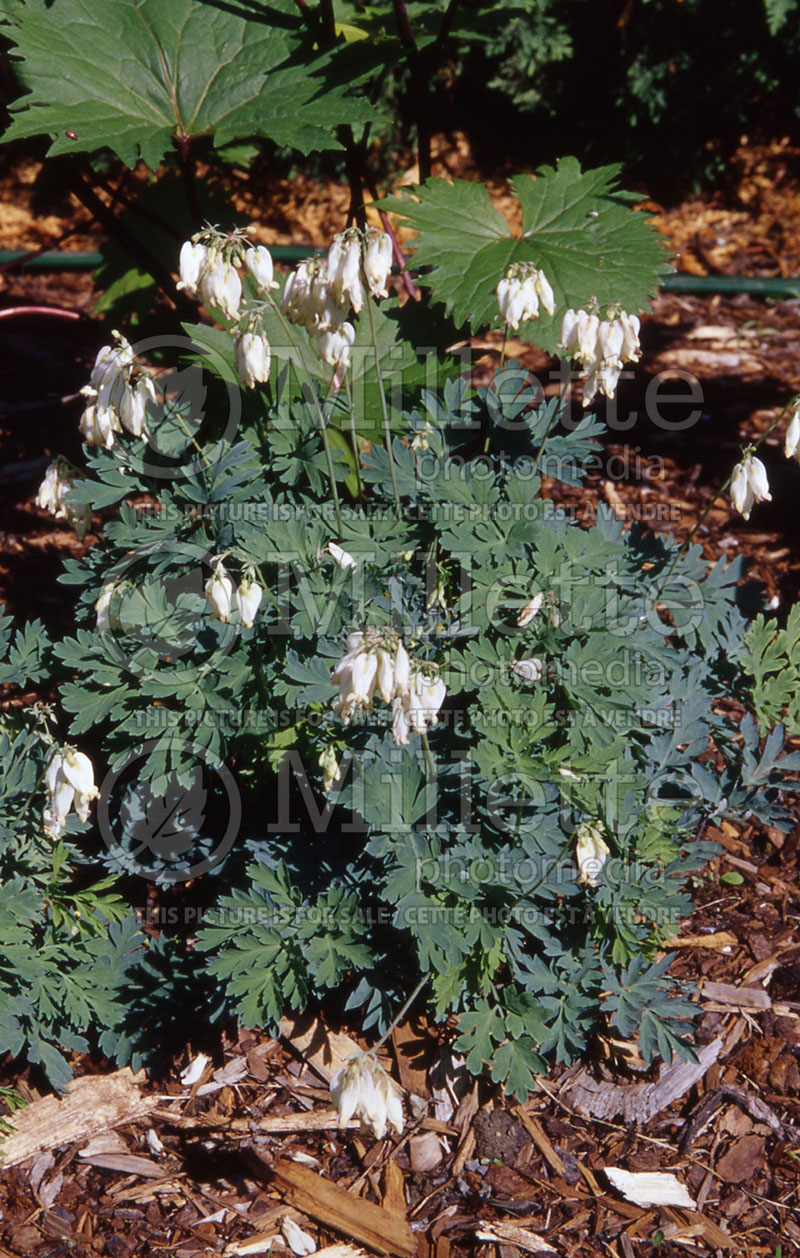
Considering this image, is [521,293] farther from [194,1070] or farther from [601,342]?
[194,1070]

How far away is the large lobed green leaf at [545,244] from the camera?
9.36ft

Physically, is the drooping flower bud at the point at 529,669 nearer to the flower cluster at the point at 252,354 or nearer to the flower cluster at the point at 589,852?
the flower cluster at the point at 589,852

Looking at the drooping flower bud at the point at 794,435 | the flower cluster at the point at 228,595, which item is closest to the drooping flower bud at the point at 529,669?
the flower cluster at the point at 228,595

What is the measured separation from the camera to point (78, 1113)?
8.65 feet

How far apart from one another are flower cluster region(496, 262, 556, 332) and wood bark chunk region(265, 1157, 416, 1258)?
6.87 ft

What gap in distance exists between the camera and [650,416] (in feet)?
15.5

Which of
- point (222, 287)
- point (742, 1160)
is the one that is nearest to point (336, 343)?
point (222, 287)

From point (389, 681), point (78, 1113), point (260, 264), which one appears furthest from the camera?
point (78, 1113)

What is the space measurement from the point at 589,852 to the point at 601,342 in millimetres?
1160

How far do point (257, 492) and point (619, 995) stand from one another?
151cm

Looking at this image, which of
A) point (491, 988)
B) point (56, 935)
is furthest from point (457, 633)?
point (56, 935)

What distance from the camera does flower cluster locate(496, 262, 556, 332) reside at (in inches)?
93.1

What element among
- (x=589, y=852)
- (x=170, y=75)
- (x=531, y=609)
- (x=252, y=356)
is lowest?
(x=589, y=852)

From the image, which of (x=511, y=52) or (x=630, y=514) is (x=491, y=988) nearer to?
(x=630, y=514)
